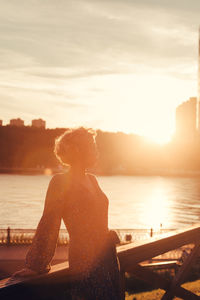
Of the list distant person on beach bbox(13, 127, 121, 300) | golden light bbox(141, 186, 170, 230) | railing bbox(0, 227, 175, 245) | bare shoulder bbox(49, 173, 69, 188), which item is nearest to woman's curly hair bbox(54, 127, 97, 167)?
distant person on beach bbox(13, 127, 121, 300)

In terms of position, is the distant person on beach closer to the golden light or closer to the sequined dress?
the sequined dress

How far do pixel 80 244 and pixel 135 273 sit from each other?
760mm

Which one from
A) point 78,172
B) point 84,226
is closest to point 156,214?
point 78,172

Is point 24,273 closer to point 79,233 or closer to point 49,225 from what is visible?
point 49,225

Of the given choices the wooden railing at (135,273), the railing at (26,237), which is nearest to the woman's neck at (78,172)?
the wooden railing at (135,273)

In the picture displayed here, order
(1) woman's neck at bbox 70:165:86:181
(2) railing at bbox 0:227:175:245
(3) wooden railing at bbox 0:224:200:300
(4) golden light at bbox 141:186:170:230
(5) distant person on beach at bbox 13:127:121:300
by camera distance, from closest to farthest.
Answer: (3) wooden railing at bbox 0:224:200:300 < (5) distant person on beach at bbox 13:127:121:300 < (1) woman's neck at bbox 70:165:86:181 < (2) railing at bbox 0:227:175:245 < (4) golden light at bbox 141:186:170:230

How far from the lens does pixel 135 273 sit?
10.7 ft

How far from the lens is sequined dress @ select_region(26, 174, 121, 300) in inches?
104

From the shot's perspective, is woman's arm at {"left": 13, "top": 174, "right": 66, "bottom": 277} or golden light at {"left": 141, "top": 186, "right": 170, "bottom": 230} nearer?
woman's arm at {"left": 13, "top": 174, "right": 66, "bottom": 277}

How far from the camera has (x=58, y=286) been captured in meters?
2.58

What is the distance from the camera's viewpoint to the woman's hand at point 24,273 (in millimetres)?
2469

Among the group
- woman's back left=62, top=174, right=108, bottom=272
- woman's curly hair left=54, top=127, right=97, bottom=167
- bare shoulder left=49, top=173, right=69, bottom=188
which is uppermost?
woman's curly hair left=54, top=127, right=97, bottom=167

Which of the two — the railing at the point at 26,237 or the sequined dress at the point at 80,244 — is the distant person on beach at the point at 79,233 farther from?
the railing at the point at 26,237

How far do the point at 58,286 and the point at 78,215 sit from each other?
18.6 inches
